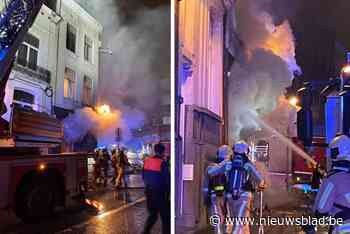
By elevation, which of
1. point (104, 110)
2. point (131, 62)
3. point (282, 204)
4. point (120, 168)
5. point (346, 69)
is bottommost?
point (282, 204)

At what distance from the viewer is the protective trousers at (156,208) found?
2.80 metres

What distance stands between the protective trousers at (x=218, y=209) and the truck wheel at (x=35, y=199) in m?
1.09

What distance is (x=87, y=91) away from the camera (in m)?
2.78

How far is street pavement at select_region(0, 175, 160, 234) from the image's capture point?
8.58 ft

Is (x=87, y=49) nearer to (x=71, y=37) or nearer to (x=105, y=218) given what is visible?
(x=71, y=37)

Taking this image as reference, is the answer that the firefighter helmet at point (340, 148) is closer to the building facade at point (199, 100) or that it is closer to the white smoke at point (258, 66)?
the white smoke at point (258, 66)

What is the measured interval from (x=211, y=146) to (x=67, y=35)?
1.28 metres

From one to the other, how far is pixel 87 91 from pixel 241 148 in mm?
1165

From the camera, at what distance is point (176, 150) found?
279cm

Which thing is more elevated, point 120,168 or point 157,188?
point 120,168

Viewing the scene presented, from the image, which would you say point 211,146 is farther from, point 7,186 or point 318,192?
point 7,186

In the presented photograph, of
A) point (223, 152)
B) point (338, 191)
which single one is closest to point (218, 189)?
point (223, 152)

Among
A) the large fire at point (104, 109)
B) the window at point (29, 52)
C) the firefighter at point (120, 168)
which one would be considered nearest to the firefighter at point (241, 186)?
the firefighter at point (120, 168)

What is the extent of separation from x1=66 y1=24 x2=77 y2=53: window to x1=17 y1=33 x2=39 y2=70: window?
8.2 inches
